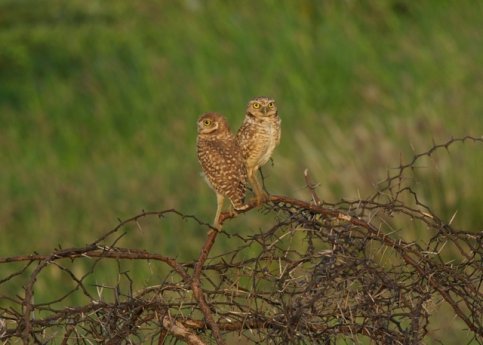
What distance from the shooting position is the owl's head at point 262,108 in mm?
4469

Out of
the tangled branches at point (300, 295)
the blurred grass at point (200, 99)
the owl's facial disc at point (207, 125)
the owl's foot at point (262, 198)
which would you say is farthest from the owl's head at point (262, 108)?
the blurred grass at point (200, 99)

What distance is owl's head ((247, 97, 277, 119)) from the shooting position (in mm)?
4469

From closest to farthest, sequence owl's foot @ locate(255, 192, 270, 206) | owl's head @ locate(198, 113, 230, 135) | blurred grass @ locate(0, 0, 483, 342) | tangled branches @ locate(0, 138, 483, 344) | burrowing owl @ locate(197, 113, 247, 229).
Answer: tangled branches @ locate(0, 138, 483, 344) → owl's foot @ locate(255, 192, 270, 206) → burrowing owl @ locate(197, 113, 247, 229) → owl's head @ locate(198, 113, 230, 135) → blurred grass @ locate(0, 0, 483, 342)

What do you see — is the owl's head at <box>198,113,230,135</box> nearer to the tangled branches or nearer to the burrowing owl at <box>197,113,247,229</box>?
the burrowing owl at <box>197,113,247,229</box>

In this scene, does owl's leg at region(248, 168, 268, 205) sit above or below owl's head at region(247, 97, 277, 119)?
below

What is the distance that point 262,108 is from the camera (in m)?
4.50

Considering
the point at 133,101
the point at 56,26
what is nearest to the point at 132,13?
the point at 56,26

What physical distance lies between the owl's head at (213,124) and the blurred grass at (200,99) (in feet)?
16.3

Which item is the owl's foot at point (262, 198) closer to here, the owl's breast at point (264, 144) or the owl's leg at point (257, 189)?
the owl's leg at point (257, 189)

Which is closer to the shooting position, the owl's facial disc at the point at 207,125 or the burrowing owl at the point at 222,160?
the burrowing owl at the point at 222,160

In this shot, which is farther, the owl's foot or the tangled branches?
the owl's foot

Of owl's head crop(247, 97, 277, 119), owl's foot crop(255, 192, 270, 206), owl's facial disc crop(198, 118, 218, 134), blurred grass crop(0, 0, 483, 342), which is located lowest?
owl's foot crop(255, 192, 270, 206)

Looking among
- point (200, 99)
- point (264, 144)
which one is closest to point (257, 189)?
point (264, 144)

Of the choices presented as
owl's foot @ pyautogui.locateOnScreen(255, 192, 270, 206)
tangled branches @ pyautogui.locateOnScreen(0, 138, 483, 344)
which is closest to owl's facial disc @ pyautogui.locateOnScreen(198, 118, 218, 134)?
owl's foot @ pyautogui.locateOnScreen(255, 192, 270, 206)
